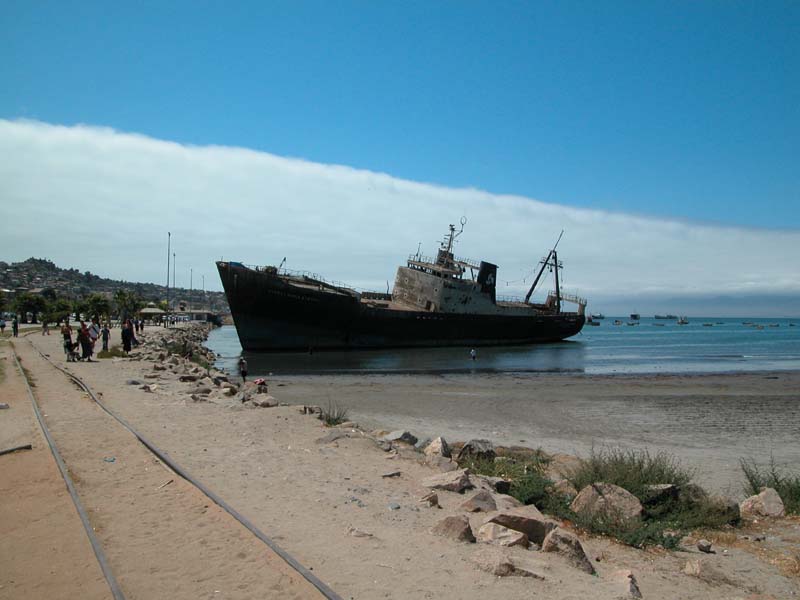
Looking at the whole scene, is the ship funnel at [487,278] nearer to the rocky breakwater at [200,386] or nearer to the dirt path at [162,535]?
the rocky breakwater at [200,386]

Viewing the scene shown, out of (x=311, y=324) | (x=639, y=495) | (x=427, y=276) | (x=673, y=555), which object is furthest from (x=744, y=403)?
(x=427, y=276)

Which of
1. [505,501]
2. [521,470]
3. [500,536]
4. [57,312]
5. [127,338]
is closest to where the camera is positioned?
[500,536]

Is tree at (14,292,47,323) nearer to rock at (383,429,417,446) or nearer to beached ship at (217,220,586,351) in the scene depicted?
beached ship at (217,220,586,351)

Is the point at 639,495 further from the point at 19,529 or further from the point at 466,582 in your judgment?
the point at 19,529

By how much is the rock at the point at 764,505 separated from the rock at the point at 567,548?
2.94 meters

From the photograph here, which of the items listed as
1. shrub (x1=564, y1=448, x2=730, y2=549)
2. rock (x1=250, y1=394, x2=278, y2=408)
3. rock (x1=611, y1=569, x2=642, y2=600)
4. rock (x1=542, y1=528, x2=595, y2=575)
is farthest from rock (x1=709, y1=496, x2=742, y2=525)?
rock (x1=250, y1=394, x2=278, y2=408)

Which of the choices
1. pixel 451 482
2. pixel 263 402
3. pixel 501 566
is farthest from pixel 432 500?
pixel 263 402

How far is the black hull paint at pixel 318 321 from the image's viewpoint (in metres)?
32.4

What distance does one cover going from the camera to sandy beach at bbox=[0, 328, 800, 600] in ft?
12.9

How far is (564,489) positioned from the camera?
263 inches

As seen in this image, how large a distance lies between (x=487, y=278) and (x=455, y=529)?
40.5 m

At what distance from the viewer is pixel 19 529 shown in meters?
4.72

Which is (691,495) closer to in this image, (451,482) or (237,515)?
(451,482)

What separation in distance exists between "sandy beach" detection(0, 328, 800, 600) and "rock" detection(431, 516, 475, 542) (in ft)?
0.33
